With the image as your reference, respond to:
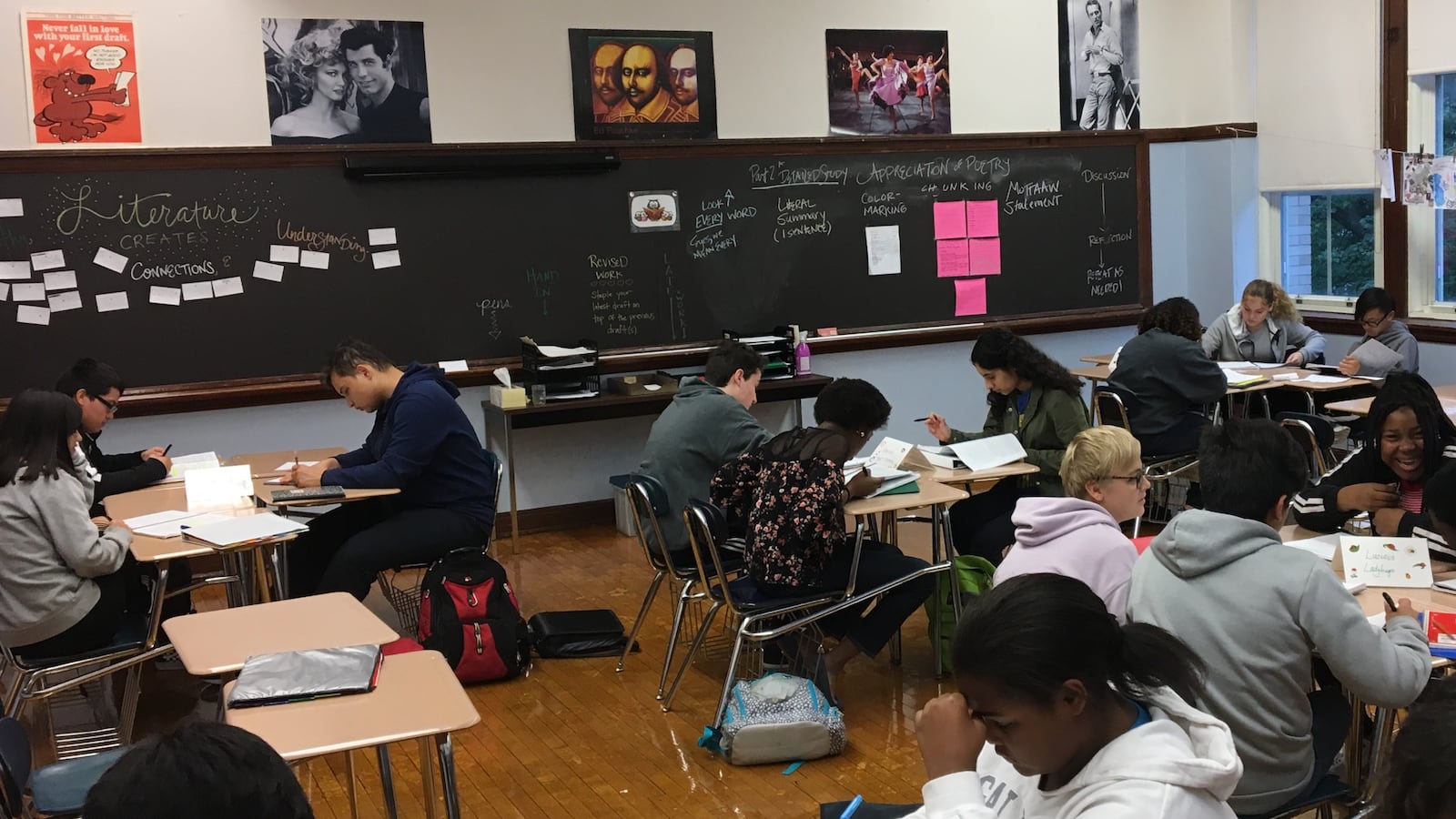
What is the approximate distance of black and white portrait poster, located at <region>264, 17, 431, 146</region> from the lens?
6422mm

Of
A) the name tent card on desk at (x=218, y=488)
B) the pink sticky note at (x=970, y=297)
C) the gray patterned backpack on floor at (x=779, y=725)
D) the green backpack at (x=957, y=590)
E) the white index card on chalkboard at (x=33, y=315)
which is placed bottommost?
the gray patterned backpack on floor at (x=779, y=725)

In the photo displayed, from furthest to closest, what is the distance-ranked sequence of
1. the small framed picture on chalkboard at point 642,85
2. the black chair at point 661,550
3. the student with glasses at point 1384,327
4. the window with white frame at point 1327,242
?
the window with white frame at point 1327,242 < the small framed picture on chalkboard at point 642,85 < the student with glasses at point 1384,327 < the black chair at point 661,550

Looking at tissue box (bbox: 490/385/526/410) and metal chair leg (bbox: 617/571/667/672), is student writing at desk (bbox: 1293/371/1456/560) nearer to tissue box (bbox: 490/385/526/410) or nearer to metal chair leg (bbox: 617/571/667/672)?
metal chair leg (bbox: 617/571/667/672)

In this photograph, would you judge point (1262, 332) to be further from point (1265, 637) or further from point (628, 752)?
point (1265, 637)

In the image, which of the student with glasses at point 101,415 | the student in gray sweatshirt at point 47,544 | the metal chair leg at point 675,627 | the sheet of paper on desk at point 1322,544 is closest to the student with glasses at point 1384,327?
the sheet of paper on desk at point 1322,544

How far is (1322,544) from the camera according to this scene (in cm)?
329

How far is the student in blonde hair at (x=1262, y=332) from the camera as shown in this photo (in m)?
7.35

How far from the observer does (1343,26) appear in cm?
784

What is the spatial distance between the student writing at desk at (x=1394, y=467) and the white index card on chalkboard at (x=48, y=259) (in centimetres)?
541

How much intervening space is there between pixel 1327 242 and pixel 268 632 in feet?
24.2

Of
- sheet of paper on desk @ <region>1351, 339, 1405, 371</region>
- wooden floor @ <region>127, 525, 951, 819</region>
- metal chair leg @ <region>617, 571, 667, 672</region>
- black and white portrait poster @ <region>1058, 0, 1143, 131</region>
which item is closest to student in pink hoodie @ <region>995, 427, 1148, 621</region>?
wooden floor @ <region>127, 525, 951, 819</region>

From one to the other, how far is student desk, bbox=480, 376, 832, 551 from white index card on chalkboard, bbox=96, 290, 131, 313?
1.81 meters

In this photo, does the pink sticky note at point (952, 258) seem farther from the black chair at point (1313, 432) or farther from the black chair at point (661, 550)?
the black chair at point (661, 550)

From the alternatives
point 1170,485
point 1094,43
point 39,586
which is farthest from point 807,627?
point 1094,43
